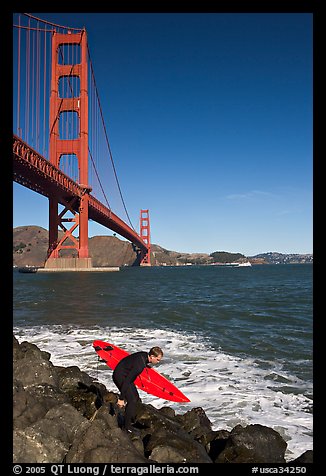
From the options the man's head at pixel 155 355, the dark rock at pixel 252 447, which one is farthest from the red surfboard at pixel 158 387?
the dark rock at pixel 252 447

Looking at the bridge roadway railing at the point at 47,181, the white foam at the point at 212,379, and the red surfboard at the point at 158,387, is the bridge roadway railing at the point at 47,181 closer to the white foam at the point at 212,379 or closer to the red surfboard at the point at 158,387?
the white foam at the point at 212,379

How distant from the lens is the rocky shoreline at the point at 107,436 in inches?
135

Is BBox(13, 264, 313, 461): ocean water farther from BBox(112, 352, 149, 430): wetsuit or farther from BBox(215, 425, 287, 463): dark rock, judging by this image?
BBox(112, 352, 149, 430): wetsuit

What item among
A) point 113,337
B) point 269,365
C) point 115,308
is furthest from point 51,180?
point 269,365

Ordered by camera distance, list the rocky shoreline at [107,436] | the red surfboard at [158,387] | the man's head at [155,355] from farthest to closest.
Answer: the red surfboard at [158,387] < the man's head at [155,355] < the rocky shoreline at [107,436]

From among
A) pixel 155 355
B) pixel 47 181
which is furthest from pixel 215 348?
pixel 47 181

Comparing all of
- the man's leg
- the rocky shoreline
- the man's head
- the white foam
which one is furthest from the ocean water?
the man's head

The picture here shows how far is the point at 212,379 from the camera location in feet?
25.4

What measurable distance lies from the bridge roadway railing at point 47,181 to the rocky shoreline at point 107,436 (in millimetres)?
30083

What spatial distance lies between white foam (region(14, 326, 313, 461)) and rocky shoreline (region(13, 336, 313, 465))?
1.04m

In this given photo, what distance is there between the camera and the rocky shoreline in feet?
11.3

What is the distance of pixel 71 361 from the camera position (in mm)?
8945

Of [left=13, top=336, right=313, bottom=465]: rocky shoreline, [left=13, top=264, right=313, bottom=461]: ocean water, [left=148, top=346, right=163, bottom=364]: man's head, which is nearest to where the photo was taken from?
[left=13, top=336, right=313, bottom=465]: rocky shoreline
